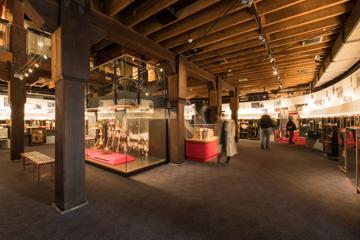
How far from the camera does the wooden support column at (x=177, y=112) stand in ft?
18.2

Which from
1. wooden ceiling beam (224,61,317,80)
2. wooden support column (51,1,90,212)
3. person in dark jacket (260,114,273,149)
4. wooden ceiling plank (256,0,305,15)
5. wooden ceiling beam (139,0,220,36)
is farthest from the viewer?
person in dark jacket (260,114,273,149)

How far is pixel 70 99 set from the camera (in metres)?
2.75

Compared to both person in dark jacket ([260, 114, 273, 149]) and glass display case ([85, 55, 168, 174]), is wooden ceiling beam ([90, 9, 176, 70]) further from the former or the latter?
person in dark jacket ([260, 114, 273, 149])

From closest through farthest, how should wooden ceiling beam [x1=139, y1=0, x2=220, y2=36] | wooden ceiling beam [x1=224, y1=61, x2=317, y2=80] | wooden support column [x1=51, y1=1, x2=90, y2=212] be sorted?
wooden support column [x1=51, y1=1, x2=90, y2=212] → wooden ceiling beam [x1=139, y1=0, x2=220, y2=36] → wooden ceiling beam [x1=224, y1=61, x2=317, y2=80]

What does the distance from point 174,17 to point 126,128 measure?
3367 millimetres

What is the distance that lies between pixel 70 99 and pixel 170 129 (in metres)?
3.42

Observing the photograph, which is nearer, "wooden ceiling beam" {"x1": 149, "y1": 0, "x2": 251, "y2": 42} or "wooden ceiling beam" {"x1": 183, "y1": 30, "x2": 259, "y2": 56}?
"wooden ceiling beam" {"x1": 149, "y1": 0, "x2": 251, "y2": 42}

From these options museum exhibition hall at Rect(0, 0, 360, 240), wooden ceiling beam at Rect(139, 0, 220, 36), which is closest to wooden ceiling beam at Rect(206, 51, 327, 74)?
museum exhibition hall at Rect(0, 0, 360, 240)

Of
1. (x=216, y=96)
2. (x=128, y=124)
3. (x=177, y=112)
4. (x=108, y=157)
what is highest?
(x=216, y=96)

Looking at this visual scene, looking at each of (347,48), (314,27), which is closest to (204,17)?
(314,27)

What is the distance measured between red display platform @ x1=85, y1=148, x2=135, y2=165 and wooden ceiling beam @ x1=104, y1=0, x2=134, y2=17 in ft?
11.8

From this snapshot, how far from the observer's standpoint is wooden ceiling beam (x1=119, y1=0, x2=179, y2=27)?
10.6ft

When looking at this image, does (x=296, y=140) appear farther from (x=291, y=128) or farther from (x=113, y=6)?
(x=113, y=6)

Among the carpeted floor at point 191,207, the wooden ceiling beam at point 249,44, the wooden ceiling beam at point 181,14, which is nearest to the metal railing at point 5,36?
the carpeted floor at point 191,207
